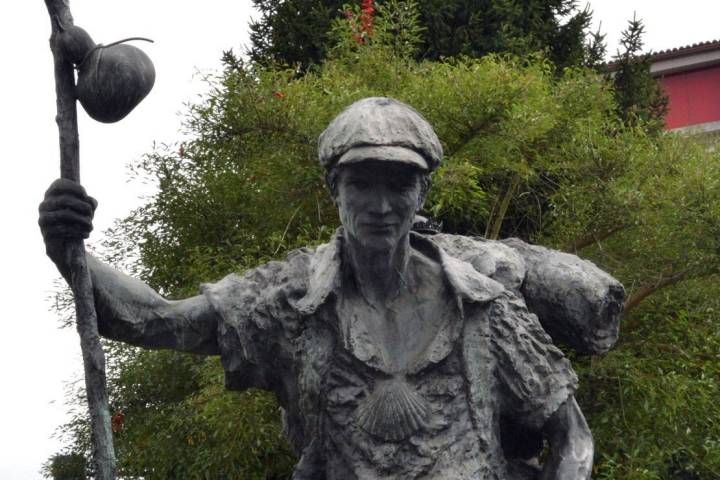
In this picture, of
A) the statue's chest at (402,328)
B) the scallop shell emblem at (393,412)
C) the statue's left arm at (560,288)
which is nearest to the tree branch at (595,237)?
the statue's left arm at (560,288)

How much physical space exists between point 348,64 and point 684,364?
473 cm

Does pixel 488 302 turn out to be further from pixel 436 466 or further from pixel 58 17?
pixel 58 17

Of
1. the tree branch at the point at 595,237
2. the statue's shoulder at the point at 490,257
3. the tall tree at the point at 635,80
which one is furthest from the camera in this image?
the tall tree at the point at 635,80

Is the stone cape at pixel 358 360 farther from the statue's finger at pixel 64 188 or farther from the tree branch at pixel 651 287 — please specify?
the tree branch at pixel 651 287

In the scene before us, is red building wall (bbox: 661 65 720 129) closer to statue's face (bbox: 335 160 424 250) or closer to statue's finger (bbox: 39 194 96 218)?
statue's face (bbox: 335 160 424 250)

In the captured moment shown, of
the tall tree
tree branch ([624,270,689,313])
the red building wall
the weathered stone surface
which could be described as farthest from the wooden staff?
the red building wall

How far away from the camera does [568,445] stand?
4.73m

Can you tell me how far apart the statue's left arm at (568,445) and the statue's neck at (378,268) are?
0.75 metres

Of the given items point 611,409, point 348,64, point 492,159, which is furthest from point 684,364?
point 348,64

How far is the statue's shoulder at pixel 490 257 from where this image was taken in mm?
5035

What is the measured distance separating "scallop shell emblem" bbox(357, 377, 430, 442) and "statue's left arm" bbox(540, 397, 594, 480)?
53cm

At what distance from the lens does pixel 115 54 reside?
13.7 feet

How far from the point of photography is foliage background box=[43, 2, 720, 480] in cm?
1232

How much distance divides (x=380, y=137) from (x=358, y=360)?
0.79 metres
